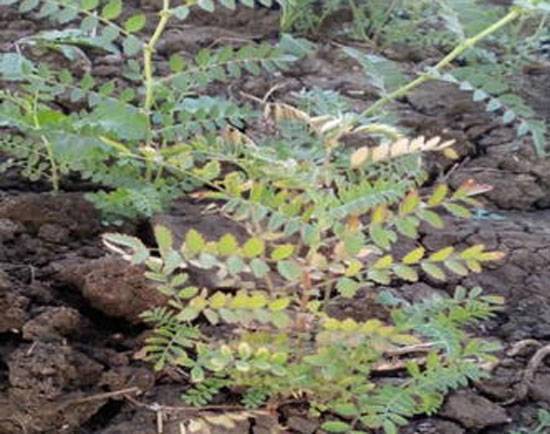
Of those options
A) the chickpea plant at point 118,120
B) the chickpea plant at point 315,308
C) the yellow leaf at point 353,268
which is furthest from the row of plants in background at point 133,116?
the yellow leaf at point 353,268

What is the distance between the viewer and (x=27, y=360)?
155cm

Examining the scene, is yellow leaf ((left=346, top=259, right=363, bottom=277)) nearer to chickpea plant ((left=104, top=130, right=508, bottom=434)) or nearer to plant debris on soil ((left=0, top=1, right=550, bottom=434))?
chickpea plant ((left=104, top=130, right=508, bottom=434))

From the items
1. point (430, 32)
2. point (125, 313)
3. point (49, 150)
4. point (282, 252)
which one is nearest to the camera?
point (282, 252)

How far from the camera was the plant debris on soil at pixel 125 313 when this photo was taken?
154 cm

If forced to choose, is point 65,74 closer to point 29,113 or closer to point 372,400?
point 29,113

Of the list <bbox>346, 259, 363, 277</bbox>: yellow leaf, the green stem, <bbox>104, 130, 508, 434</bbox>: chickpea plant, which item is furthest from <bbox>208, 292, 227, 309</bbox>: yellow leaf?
the green stem

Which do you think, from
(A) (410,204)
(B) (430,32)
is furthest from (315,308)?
(B) (430,32)

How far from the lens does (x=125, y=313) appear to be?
5.50 ft

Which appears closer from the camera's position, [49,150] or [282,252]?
[282,252]

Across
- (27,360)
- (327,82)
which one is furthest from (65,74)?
(327,82)

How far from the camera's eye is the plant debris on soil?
60.8 inches

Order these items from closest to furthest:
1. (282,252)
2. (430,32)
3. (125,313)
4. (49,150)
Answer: (282,252) → (125,313) → (49,150) → (430,32)

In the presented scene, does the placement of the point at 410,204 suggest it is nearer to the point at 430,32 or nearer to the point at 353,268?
the point at 353,268

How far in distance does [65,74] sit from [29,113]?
0.63 ft
